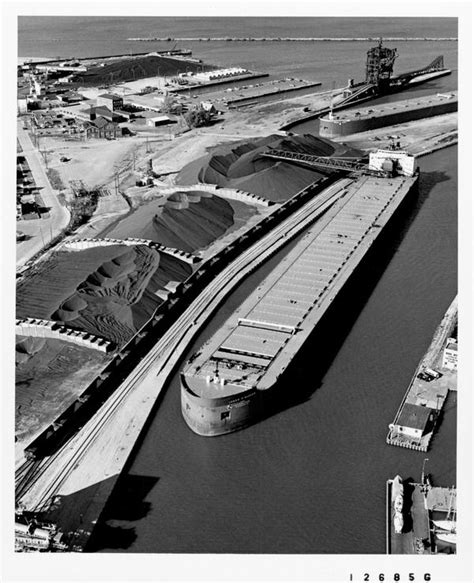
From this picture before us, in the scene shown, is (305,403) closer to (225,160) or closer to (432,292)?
(432,292)

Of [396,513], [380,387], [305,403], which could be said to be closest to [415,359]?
[380,387]

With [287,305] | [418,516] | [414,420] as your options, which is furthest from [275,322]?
[418,516]

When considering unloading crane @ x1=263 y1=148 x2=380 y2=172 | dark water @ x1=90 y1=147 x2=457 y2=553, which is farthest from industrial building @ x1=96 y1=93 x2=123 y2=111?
dark water @ x1=90 y1=147 x2=457 y2=553

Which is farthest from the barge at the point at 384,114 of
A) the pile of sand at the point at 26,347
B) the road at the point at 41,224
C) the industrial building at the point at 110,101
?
the pile of sand at the point at 26,347

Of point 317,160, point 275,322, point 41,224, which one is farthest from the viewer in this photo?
point 317,160

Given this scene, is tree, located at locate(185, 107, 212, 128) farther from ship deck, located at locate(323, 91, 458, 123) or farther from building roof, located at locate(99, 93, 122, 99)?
building roof, located at locate(99, 93, 122, 99)

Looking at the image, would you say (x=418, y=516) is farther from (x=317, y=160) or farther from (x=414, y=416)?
(x=317, y=160)
